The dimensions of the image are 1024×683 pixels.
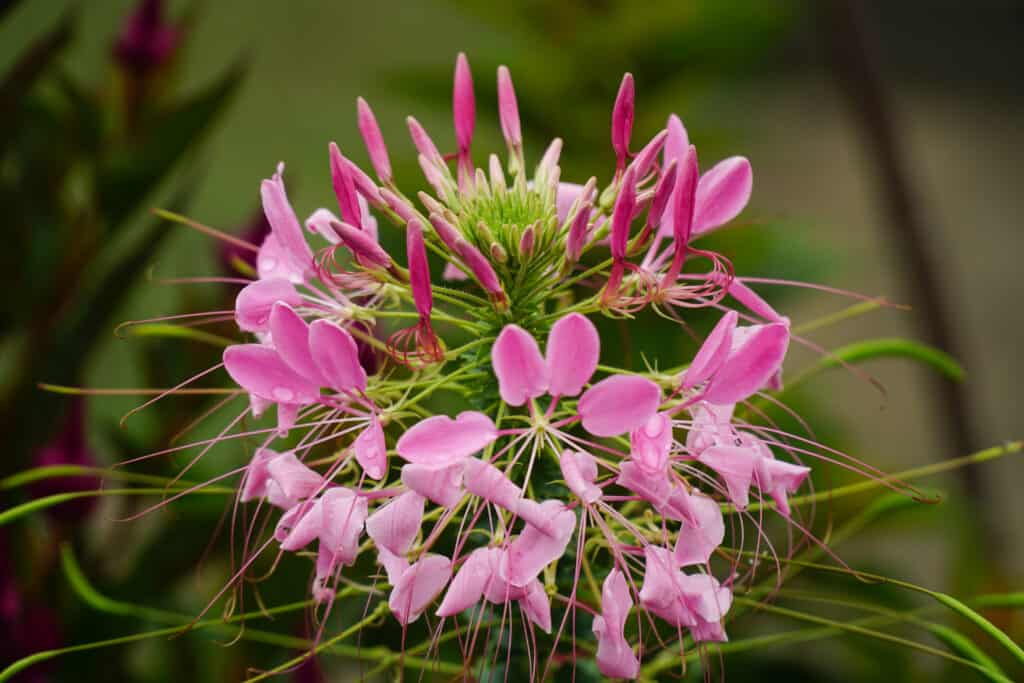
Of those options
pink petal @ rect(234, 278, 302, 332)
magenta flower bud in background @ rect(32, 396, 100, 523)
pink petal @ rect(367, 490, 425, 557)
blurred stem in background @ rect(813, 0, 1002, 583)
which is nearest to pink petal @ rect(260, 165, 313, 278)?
pink petal @ rect(234, 278, 302, 332)

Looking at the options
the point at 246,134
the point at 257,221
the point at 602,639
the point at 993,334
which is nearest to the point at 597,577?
the point at 602,639

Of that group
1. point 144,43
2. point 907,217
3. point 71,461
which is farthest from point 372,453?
point 907,217

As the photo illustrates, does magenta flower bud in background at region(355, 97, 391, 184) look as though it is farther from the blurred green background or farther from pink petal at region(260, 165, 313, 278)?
the blurred green background

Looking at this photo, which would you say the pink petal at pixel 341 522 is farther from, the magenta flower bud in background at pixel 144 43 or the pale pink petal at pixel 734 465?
the magenta flower bud in background at pixel 144 43

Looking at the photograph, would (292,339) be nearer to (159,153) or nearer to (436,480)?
(436,480)

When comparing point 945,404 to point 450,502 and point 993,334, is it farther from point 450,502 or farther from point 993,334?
point 993,334

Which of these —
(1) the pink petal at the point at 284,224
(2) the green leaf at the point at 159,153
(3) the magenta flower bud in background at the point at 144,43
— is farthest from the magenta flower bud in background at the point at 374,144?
(3) the magenta flower bud in background at the point at 144,43

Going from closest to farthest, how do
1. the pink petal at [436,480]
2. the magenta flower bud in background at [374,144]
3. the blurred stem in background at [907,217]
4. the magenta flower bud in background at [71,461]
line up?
1. the pink petal at [436,480]
2. the magenta flower bud in background at [374,144]
3. the magenta flower bud in background at [71,461]
4. the blurred stem in background at [907,217]
